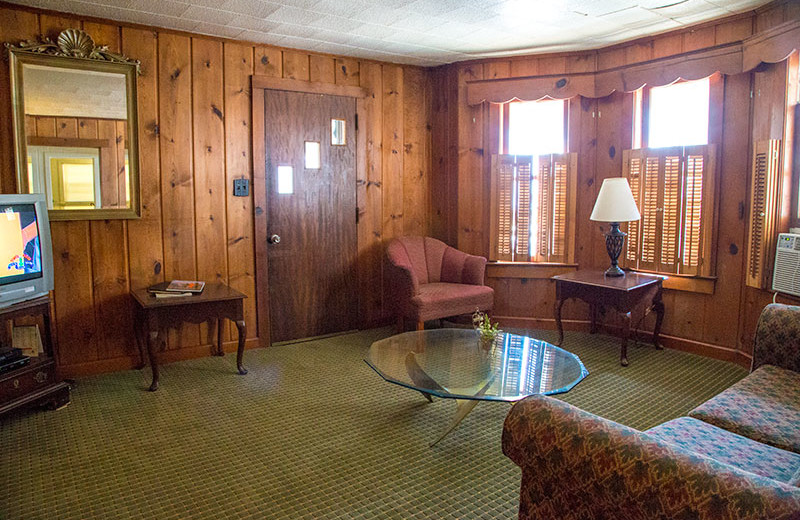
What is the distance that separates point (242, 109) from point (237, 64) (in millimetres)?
318

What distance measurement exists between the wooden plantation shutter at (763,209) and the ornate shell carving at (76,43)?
426cm

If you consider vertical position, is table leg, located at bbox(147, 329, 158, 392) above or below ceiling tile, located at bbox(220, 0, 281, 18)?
below

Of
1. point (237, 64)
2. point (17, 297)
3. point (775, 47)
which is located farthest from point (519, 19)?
point (17, 297)

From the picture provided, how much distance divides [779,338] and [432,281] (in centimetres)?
270

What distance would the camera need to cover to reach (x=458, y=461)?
2609 mm

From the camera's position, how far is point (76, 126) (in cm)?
353

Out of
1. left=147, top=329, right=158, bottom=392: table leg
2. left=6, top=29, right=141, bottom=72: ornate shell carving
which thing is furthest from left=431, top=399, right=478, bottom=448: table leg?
left=6, top=29, right=141, bottom=72: ornate shell carving

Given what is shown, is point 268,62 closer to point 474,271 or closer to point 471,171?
point 471,171

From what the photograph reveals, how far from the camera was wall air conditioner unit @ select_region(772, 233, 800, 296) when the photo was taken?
3.33m

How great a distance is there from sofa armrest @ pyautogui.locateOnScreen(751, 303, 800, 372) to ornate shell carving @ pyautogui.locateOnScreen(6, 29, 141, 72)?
13.1ft

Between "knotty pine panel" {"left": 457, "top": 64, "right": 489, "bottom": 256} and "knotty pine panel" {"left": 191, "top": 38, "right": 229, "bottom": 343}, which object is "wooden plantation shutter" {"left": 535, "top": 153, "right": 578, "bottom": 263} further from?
"knotty pine panel" {"left": 191, "top": 38, "right": 229, "bottom": 343}

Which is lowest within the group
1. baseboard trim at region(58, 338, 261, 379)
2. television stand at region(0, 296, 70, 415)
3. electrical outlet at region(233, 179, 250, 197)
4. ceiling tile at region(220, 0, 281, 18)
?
baseboard trim at region(58, 338, 261, 379)

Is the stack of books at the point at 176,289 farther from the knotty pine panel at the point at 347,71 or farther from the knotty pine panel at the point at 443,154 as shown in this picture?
the knotty pine panel at the point at 443,154

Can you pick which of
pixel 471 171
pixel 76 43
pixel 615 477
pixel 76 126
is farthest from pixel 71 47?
pixel 615 477
